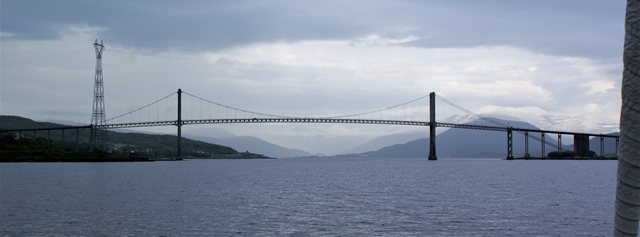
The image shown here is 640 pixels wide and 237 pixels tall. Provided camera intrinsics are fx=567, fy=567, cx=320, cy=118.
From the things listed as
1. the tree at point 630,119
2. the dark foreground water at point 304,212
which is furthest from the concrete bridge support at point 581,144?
the tree at point 630,119

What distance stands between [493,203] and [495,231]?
30.7 ft

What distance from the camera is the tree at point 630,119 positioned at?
13.6 feet

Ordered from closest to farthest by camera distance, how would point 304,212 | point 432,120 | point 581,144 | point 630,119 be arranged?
point 630,119 → point 304,212 → point 432,120 → point 581,144

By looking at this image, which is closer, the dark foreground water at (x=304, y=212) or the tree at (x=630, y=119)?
the tree at (x=630, y=119)

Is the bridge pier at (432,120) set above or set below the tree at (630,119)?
above

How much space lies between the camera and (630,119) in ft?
13.7

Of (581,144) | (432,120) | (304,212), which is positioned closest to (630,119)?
(304,212)

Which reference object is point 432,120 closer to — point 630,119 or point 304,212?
point 304,212

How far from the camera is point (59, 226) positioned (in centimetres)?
1981

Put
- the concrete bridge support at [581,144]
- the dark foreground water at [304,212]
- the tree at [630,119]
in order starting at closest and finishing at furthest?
the tree at [630,119], the dark foreground water at [304,212], the concrete bridge support at [581,144]

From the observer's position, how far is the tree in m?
4.14

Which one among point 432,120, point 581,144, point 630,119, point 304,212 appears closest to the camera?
point 630,119

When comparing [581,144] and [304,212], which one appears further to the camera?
[581,144]

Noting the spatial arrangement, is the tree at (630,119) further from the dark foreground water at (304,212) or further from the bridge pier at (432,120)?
the bridge pier at (432,120)
